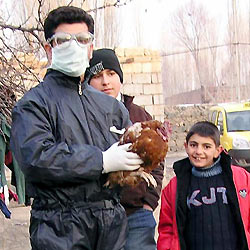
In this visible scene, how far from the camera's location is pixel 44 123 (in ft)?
7.00

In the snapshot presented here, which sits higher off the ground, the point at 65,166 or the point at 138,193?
the point at 65,166

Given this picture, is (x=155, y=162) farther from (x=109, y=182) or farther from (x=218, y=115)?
(x=218, y=115)

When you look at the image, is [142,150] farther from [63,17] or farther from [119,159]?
[63,17]

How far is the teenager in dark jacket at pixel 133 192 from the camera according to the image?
2.84m

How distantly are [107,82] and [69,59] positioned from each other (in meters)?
0.91

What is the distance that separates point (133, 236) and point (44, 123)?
0.94 meters

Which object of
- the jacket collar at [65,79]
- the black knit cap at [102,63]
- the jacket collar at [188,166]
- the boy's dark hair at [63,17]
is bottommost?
the jacket collar at [188,166]

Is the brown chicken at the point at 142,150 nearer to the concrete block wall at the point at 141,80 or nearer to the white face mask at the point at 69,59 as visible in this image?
the white face mask at the point at 69,59

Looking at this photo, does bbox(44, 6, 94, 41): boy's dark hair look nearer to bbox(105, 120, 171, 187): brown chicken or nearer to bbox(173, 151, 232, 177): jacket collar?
bbox(105, 120, 171, 187): brown chicken

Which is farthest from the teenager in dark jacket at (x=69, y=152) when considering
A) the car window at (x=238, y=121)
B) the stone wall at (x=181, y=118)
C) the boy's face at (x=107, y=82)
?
the stone wall at (x=181, y=118)

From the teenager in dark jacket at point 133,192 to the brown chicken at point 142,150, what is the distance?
497 mm

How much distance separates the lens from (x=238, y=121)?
41.6ft

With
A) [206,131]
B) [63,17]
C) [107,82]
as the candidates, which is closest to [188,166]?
[206,131]

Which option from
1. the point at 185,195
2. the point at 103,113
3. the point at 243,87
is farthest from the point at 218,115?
the point at 243,87
